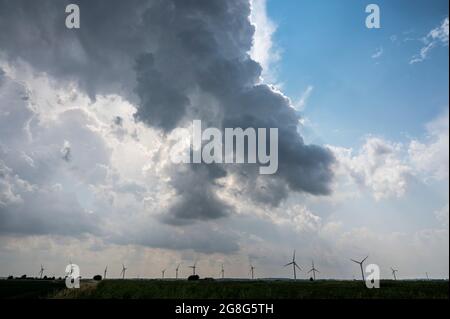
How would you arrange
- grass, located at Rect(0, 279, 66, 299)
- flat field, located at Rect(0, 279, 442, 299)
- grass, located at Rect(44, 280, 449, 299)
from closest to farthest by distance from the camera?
grass, located at Rect(44, 280, 449, 299) → flat field, located at Rect(0, 279, 442, 299) → grass, located at Rect(0, 279, 66, 299)

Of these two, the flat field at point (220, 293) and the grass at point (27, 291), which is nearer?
the flat field at point (220, 293)

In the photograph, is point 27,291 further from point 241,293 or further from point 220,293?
point 241,293

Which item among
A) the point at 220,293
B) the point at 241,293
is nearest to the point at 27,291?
the point at 220,293

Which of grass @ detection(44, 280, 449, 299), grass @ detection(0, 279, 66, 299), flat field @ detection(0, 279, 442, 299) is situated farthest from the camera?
grass @ detection(0, 279, 66, 299)

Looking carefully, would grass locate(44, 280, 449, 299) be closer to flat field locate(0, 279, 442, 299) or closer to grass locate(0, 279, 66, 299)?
flat field locate(0, 279, 442, 299)

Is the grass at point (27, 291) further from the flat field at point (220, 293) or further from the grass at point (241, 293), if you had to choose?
the grass at point (241, 293)

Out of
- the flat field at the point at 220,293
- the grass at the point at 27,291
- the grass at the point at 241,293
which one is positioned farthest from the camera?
the grass at the point at 27,291

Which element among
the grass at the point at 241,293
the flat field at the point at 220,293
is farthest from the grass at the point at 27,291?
the grass at the point at 241,293

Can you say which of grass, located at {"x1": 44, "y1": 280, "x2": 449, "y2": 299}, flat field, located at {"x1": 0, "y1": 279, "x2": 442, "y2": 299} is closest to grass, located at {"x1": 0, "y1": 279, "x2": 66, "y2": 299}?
flat field, located at {"x1": 0, "y1": 279, "x2": 442, "y2": 299}
